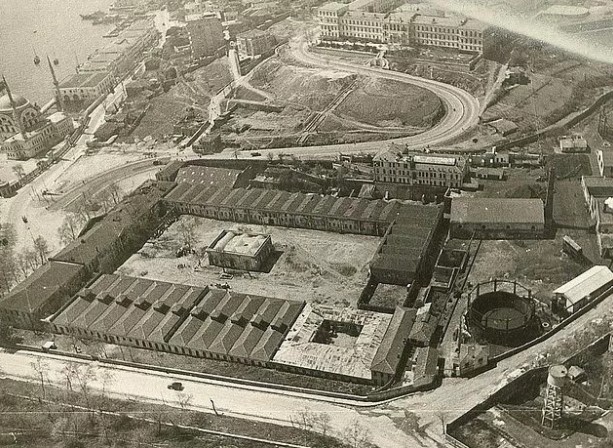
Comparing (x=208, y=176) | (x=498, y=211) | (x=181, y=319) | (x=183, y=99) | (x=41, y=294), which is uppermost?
(x=183, y=99)

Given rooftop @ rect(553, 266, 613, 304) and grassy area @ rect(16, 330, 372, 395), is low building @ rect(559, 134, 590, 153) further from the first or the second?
grassy area @ rect(16, 330, 372, 395)

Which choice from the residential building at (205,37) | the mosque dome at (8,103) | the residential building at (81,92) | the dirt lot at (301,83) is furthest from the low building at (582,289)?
the residential building at (205,37)

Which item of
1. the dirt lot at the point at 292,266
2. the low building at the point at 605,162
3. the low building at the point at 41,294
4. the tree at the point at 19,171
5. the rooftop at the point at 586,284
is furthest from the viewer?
the tree at the point at 19,171

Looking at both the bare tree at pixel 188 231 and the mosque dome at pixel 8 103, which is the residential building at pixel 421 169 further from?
the mosque dome at pixel 8 103

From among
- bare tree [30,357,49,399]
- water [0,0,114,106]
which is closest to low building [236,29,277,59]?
water [0,0,114,106]

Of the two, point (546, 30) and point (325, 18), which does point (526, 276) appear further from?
point (325, 18)

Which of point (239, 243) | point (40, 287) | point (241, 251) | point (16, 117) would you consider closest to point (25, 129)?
point (16, 117)

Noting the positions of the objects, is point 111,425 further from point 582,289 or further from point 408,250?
point 582,289
